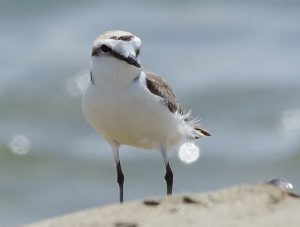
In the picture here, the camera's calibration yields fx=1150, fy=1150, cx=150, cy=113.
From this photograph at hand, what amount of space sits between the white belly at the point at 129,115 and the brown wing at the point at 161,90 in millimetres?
59

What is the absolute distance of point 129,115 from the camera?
7.51 m

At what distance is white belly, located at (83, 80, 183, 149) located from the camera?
24.5 feet

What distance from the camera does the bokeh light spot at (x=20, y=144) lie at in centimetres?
1470

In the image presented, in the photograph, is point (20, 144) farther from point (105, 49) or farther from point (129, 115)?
point (105, 49)

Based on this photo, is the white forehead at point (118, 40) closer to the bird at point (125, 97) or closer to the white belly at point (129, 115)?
the bird at point (125, 97)

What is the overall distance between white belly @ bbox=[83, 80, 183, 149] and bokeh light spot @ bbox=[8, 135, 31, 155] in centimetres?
692

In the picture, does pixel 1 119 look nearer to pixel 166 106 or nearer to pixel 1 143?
pixel 1 143

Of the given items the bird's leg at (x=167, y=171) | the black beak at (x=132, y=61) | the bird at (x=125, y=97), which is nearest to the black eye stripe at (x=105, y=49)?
the bird at (x=125, y=97)

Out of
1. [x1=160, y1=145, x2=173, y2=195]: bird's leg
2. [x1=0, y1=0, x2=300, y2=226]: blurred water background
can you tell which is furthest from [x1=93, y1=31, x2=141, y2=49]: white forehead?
[x1=0, y1=0, x2=300, y2=226]: blurred water background

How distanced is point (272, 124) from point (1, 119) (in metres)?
3.64

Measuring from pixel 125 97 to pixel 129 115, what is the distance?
0.42 feet

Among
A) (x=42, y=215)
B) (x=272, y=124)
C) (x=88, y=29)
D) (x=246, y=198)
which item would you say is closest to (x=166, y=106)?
(x=246, y=198)

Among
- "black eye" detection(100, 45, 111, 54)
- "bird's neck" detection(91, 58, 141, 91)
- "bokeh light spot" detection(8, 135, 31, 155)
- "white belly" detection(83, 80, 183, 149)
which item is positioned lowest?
"white belly" detection(83, 80, 183, 149)

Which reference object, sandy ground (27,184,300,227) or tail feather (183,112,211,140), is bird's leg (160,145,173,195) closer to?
tail feather (183,112,211,140)
